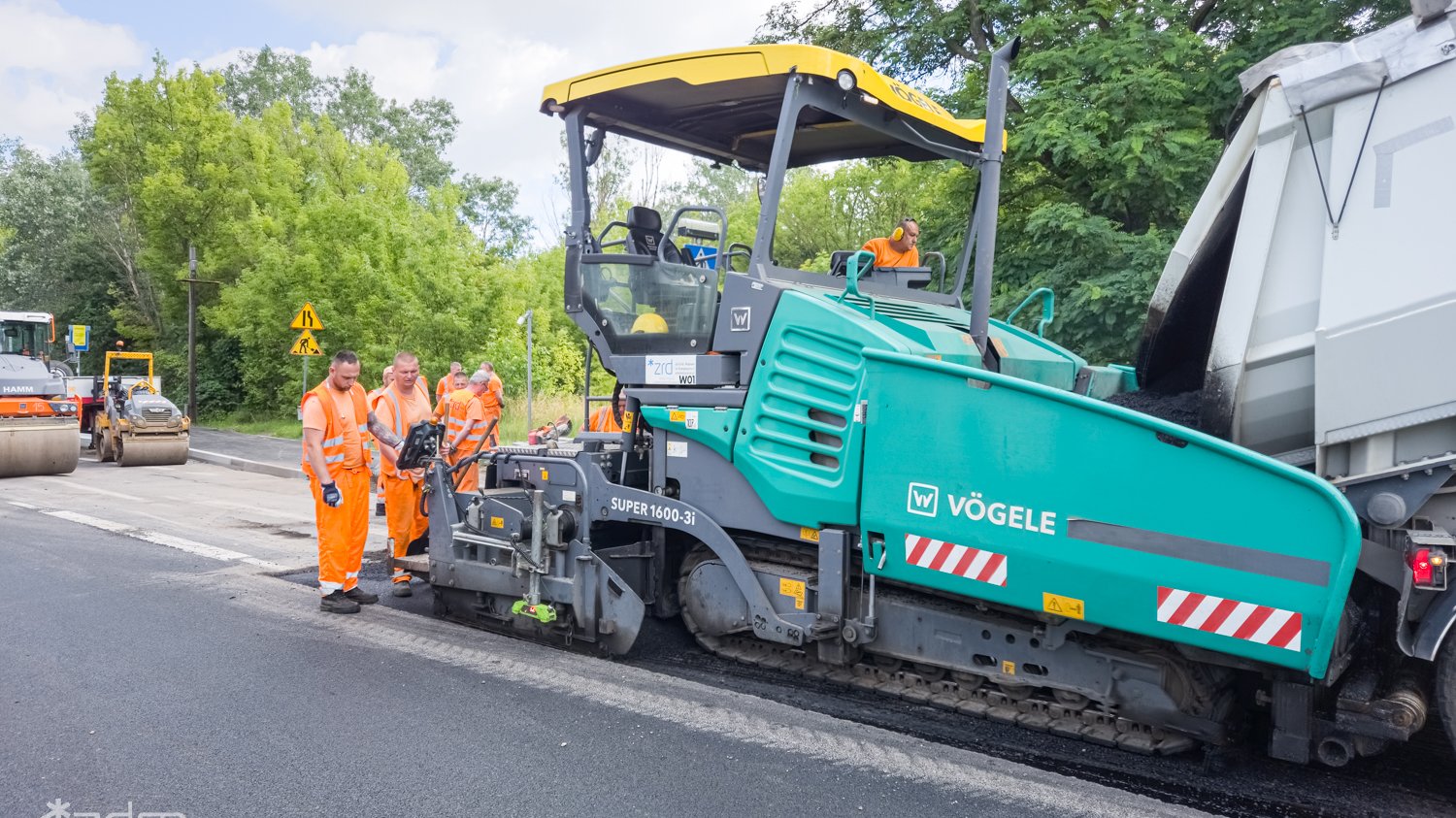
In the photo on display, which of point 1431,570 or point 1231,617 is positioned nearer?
point 1431,570

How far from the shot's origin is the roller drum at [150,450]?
1513cm


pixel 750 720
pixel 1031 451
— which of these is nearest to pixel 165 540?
pixel 750 720

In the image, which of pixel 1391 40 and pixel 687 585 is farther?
pixel 687 585

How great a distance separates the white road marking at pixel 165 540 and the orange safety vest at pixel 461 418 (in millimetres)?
1596

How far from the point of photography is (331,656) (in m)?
4.88

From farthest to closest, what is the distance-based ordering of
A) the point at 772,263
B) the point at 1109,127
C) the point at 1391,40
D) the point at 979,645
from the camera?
the point at 1109,127 → the point at 772,263 → the point at 979,645 → the point at 1391,40

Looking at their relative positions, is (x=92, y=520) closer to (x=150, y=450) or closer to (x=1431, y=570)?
(x=150, y=450)

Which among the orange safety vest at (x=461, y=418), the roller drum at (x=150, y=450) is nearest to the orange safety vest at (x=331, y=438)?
the orange safety vest at (x=461, y=418)

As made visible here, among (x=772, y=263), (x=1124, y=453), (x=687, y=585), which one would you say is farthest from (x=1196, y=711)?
(x=772, y=263)

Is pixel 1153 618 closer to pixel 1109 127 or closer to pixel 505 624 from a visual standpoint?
pixel 505 624

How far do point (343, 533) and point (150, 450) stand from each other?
38.2 ft

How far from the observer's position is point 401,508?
20.9ft

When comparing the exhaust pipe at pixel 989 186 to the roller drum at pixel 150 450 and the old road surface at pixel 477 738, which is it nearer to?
the old road surface at pixel 477 738

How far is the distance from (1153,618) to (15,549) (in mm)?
8209
